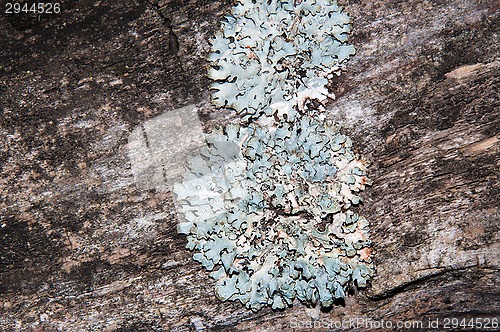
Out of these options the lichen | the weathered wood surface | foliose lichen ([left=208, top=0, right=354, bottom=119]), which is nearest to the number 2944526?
the weathered wood surface

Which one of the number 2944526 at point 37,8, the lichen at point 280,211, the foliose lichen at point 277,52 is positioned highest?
the number 2944526 at point 37,8

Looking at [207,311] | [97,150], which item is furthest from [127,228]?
[207,311]

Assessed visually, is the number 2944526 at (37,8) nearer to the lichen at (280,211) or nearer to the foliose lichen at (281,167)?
the foliose lichen at (281,167)

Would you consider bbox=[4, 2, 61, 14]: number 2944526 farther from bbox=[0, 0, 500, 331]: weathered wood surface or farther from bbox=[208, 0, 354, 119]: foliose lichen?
bbox=[208, 0, 354, 119]: foliose lichen

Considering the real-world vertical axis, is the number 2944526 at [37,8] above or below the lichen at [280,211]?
above

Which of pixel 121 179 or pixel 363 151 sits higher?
pixel 121 179

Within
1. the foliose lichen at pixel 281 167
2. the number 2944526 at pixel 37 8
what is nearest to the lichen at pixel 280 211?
the foliose lichen at pixel 281 167

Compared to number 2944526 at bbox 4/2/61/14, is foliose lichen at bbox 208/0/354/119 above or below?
below

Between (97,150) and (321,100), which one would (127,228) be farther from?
(321,100)
